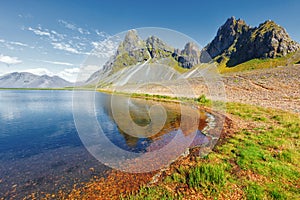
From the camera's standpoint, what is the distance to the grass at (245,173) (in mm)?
6297

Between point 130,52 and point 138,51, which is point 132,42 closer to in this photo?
point 130,52

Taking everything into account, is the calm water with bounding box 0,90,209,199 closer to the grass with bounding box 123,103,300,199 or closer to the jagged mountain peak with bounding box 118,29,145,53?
the grass with bounding box 123,103,300,199

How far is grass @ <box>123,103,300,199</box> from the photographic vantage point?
20.7ft

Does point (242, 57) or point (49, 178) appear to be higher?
point (242, 57)

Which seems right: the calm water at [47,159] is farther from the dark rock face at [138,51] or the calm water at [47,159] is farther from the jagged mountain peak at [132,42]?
the jagged mountain peak at [132,42]

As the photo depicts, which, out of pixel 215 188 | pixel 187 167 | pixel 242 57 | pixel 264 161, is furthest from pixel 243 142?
pixel 242 57

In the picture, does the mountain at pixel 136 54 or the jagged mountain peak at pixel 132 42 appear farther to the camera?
the mountain at pixel 136 54

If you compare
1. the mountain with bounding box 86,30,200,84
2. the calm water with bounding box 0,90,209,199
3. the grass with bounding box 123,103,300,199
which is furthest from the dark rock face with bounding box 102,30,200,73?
the grass with bounding box 123,103,300,199

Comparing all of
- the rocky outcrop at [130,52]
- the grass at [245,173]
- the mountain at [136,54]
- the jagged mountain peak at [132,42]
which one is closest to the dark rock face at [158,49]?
the mountain at [136,54]

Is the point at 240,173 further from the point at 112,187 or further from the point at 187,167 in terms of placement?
the point at 112,187

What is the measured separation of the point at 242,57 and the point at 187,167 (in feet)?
649

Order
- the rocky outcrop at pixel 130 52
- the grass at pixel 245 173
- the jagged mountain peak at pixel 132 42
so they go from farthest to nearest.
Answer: the rocky outcrop at pixel 130 52, the jagged mountain peak at pixel 132 42, the grass at pixel 245 173

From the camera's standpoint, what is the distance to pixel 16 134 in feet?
54.2

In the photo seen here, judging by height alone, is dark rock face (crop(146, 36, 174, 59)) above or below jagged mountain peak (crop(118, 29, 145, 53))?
above
